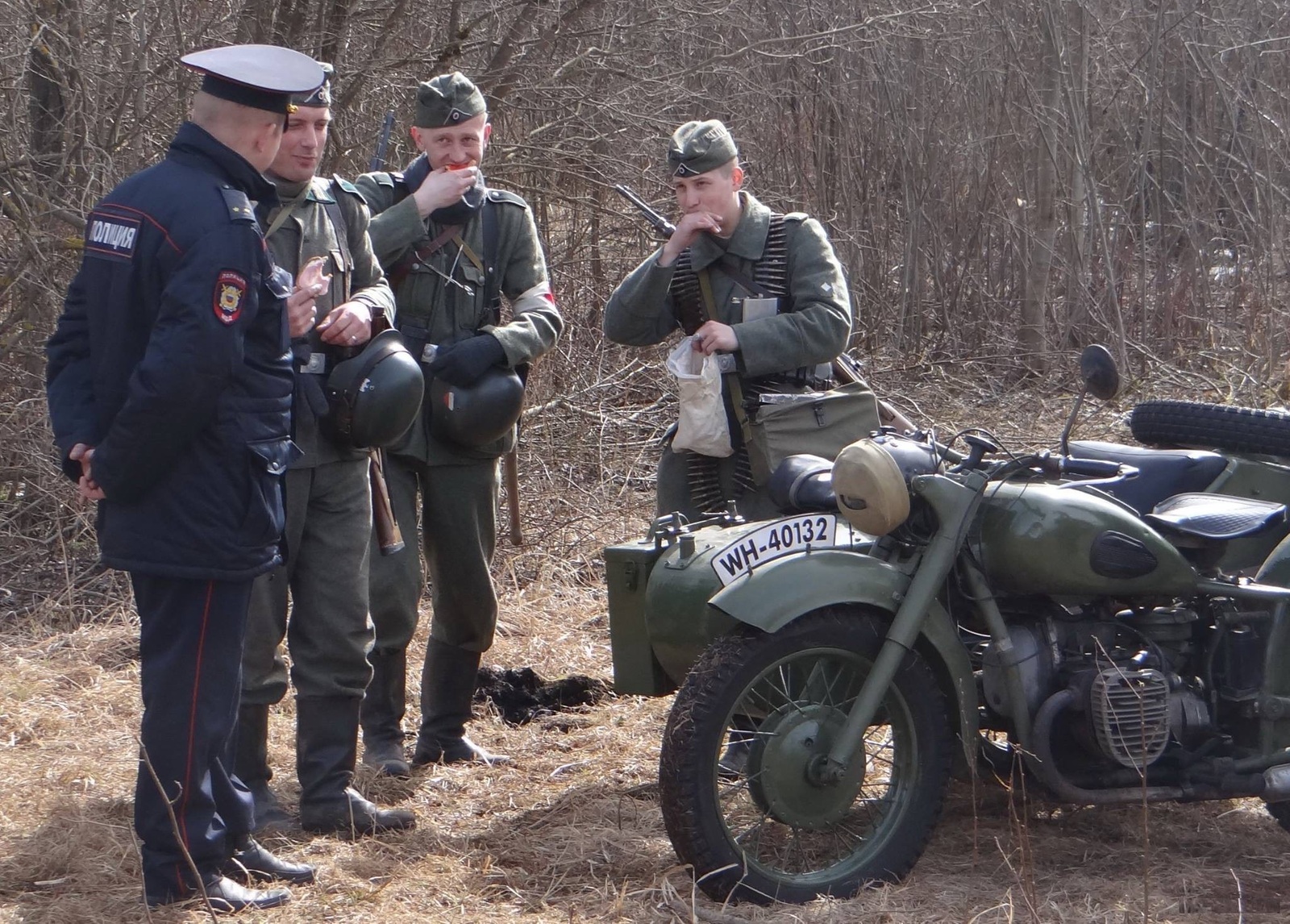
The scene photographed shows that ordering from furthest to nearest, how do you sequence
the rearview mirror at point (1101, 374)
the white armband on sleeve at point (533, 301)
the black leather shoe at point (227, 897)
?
1. the white armband on sleeve at point (533, 301)
2. the black leather shoe at point (227, 897)
3. the rearview mirror at point (1101, 374)

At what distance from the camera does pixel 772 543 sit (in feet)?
11.1

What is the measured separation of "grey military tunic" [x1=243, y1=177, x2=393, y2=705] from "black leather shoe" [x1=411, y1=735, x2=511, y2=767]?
710mm

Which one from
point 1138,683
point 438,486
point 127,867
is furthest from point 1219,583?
point 127,867

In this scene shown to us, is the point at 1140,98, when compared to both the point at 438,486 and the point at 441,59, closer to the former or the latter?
the point at 441,59

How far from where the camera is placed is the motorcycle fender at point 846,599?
316 centimetres

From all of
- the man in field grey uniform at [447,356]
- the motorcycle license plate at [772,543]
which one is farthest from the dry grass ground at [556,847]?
the motorcycle license plate at [772,543]

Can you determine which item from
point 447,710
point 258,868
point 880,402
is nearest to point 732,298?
point 880,402

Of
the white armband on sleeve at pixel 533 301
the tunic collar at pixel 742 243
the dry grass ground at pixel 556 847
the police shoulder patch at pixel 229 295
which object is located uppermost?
the tunic collar at pixel 742 243

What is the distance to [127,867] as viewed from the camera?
3.59 metres

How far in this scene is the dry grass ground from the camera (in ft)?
10.8

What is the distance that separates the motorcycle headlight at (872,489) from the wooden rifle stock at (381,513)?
1374 millimetres

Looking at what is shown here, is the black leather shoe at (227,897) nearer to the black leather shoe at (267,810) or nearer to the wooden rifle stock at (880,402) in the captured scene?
the black leather shoe at (267,810)

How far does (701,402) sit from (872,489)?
1.08 metres

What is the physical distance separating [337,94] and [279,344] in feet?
13.2
